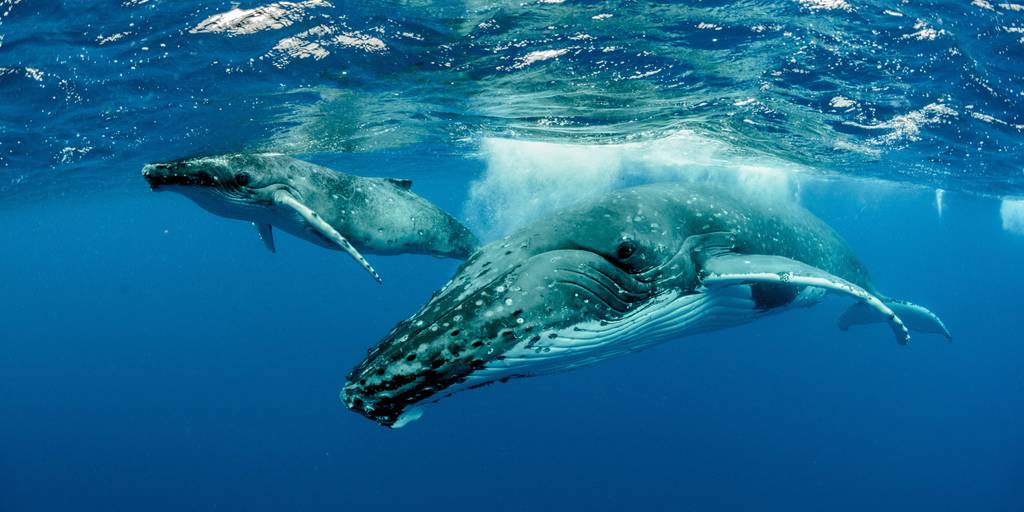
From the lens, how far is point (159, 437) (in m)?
39.0

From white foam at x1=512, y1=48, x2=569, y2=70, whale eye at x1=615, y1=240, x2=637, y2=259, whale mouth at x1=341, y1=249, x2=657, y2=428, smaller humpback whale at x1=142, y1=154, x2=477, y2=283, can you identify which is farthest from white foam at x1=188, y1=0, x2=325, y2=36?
whale mouth at x1=341, y1=249, x2=657, y2=428

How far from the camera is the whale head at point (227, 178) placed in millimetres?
6348

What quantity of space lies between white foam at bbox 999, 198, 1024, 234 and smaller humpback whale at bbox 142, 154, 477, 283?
40.5 meters

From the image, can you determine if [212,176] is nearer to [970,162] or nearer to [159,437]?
[970,162]

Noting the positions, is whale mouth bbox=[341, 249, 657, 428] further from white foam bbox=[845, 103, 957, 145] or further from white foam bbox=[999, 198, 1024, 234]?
white foam bbox=[999, 198, 1024, 234]

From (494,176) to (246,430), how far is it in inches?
1036

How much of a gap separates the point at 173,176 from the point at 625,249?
5.59 m

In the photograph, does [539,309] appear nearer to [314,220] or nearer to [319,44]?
[314,220]

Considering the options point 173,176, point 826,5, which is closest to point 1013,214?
point 826,5

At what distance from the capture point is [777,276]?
4.01 metres

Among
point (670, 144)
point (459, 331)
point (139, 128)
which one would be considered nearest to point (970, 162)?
point (670, 144)

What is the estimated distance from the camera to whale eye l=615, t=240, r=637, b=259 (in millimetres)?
4219

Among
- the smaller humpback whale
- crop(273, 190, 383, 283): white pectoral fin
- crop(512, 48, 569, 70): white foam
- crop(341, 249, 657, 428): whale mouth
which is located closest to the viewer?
crop(341, 249, 657, 428): whale mouth

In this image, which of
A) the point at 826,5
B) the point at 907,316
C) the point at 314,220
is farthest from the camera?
the point at 907,316
